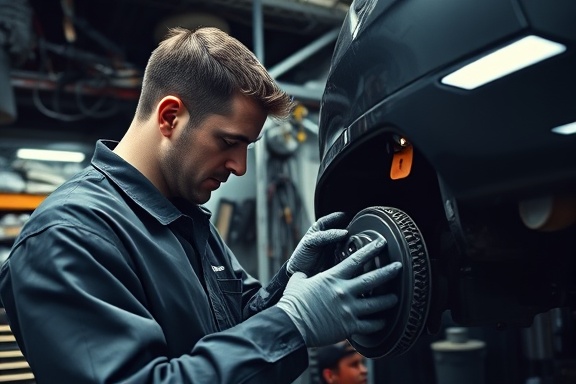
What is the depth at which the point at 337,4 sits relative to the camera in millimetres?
3430

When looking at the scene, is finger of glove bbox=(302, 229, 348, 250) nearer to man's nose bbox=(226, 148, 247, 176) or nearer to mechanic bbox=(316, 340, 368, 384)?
man's nose bbox=(226, 148, 247, 176)

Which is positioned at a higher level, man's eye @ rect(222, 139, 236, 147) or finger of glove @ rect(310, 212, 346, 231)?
man's eye @ rect(222, 139, 236, 147)

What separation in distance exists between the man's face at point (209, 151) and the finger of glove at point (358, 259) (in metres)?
0.29

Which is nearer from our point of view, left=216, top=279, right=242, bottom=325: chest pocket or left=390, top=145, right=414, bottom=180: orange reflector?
left=390, top=145, right=414, bottom=180: orange reflector

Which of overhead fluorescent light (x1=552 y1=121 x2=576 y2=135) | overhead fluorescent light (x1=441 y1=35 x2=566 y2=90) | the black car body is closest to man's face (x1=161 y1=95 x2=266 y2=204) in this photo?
the black car body

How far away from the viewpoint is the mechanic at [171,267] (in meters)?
0.76

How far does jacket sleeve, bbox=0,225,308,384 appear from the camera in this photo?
0.74m

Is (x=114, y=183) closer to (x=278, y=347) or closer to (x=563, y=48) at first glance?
(x=278, y=347)

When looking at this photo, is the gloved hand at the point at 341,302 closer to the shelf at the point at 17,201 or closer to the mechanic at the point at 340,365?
the mechanic at the point at 340,365

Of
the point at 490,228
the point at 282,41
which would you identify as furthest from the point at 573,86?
the point at 282,41

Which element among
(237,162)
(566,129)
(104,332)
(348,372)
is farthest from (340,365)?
(566,129)

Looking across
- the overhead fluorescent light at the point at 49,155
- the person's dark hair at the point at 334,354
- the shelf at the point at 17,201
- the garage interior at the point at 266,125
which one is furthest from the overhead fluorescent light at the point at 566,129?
the overhead fluorescent light at the point at 49,155

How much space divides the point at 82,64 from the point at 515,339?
278 centimetres

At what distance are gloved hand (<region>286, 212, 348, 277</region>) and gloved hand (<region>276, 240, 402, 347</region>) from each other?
149 mm
